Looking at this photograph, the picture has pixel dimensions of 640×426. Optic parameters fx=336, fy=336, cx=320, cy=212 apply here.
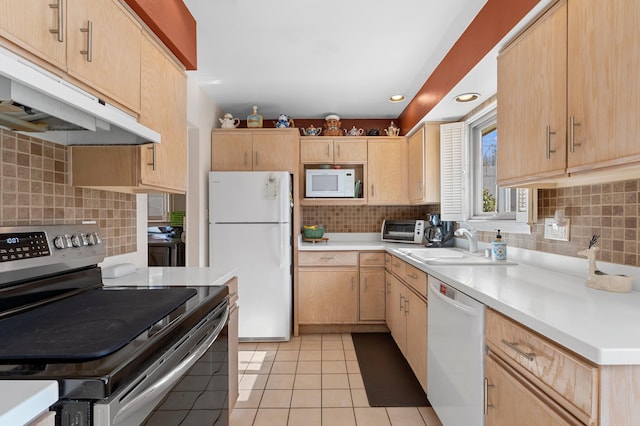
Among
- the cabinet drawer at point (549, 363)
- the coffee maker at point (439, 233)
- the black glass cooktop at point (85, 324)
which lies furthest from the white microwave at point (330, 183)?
the cabinet drawer at point (549, 363)

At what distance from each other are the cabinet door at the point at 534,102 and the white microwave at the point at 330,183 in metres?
1.89

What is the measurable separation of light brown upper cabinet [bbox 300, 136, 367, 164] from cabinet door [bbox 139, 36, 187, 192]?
1723 mm

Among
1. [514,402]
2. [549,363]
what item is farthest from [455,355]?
[549,363]

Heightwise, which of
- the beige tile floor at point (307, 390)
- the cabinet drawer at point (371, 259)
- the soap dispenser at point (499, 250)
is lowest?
the beige tile floor at point (307, 390)

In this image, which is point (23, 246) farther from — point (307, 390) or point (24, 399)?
point (307, 390)

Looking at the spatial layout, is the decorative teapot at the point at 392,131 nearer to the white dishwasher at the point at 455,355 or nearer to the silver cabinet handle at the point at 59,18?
the white dishwasher at the point at 455,355

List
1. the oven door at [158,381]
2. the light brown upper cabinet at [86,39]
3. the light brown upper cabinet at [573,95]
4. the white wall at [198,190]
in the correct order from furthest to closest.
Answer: the white wall at [198,190] < the light brown upper cabinet at [573,95] < the light brown upper cabinet at [86,39] < the oven door at [158,381]

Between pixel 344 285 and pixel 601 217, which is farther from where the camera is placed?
pixel 344 285

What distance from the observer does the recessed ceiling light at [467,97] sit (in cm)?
236

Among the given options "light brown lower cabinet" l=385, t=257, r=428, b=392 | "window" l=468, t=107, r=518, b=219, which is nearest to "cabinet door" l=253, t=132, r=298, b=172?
"light brown lower cabinet" l=385, t=257, r=428, b=392

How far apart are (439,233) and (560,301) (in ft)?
6.55

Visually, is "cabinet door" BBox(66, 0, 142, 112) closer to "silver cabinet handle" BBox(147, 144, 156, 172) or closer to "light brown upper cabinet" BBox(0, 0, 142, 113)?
"light brown upper cabinet" BBox(0, 0, 142, 113)

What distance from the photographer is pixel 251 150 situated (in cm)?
326

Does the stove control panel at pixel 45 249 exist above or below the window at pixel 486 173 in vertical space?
below
